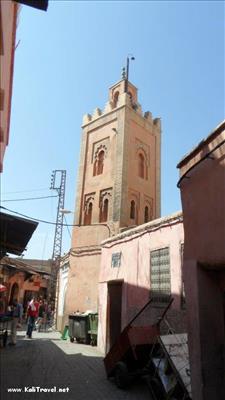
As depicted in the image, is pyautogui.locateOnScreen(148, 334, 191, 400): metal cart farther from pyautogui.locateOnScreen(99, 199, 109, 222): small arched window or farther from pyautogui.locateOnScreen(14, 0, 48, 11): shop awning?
pyautogui.locateOnScreen(99, 199, 109, 222): small arched window

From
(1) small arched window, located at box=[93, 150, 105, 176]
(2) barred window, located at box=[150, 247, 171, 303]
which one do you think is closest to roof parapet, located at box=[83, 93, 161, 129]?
(1) small arched window, located at box=[93, 150, 105, 176]

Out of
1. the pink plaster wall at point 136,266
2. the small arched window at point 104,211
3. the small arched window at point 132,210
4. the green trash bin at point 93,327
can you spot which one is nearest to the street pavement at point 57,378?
the pink plaster wall at point 136,266

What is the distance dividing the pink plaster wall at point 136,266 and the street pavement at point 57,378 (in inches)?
79.1

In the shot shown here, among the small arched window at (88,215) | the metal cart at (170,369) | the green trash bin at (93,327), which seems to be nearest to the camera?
the metal cart at (170,369)

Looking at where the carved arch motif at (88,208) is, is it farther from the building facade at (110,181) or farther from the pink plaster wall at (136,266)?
the pink plaster wall at (136,266)

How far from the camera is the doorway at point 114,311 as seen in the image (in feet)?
42.1

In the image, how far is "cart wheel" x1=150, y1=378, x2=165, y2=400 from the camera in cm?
608

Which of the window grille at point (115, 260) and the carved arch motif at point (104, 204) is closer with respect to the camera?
the window grille at point (115, 260)

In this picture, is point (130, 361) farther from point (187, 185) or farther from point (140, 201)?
point (140, 201)

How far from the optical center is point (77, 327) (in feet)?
48.7

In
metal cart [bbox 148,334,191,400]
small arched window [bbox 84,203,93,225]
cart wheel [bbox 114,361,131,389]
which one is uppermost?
small arched window [bbox 84,203,93,225]

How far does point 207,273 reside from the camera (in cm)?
478

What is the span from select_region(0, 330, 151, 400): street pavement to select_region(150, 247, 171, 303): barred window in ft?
8.30

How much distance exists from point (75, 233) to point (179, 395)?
1602 cm
